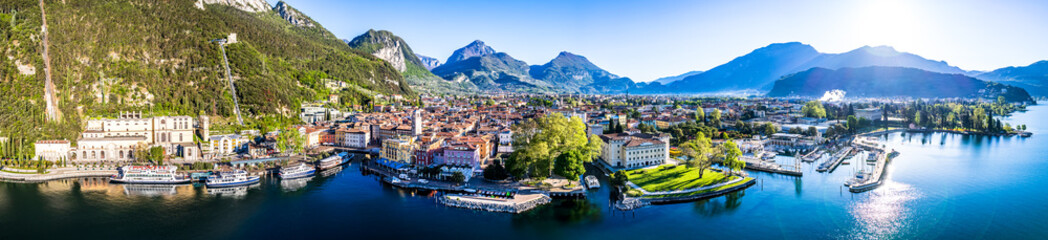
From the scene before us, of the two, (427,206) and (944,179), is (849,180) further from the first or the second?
(427,206)

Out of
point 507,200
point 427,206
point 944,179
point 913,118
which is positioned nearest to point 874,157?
Result: point 944,179

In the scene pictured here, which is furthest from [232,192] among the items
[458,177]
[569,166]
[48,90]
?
[48,90]

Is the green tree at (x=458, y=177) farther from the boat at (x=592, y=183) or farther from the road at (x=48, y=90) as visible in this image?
the road at (x=48, y=90)

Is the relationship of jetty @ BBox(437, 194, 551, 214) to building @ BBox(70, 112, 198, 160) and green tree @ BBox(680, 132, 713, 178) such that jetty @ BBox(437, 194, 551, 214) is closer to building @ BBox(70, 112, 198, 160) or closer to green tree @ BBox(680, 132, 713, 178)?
green tree @ BBox(680, 132, 713, 178)

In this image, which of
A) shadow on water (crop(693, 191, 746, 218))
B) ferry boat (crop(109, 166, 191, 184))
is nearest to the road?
ferry boat (crop(109, 166, 191, 184))

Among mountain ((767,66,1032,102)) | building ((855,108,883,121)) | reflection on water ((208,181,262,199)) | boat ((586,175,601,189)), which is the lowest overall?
reflection on water ((208,181,262,199))

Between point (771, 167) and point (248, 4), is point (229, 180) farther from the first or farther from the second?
point (248, 4)

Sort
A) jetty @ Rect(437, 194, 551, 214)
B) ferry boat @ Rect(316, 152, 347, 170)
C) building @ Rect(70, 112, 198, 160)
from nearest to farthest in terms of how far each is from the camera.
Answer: jetty @ Rect(437, 194, 551, 214), ferry boat @ Rect(316, 152, 347, 170), building @ Rect(70, 112, 198, 160)
